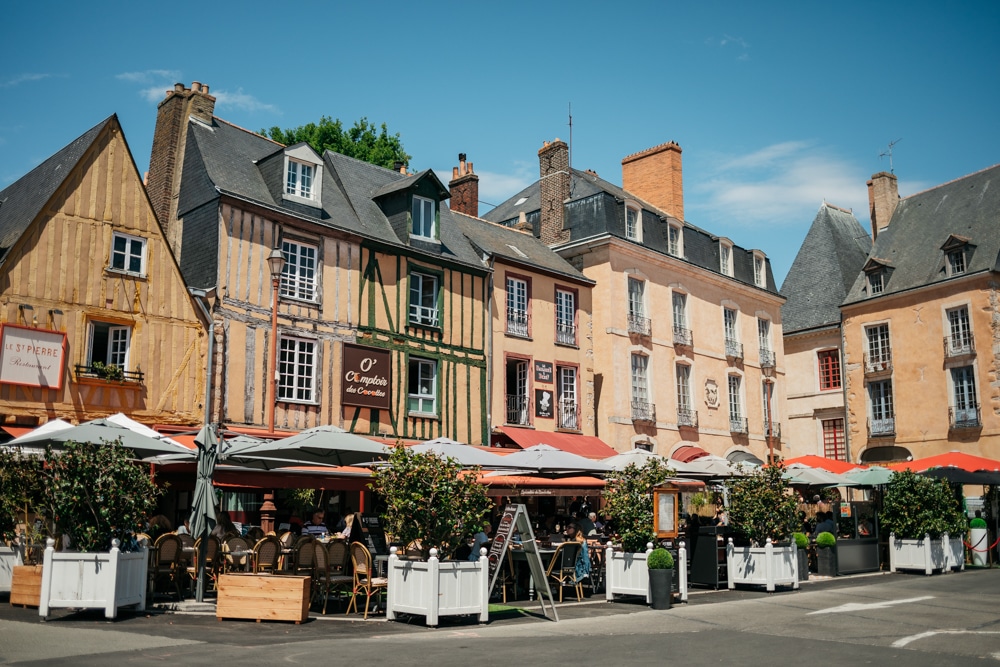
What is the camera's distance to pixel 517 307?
23.5 meters

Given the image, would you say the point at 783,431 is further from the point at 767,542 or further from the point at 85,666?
the point at 85,666

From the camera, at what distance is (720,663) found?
7789 millimetres

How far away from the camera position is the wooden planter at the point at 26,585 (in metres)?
10.5

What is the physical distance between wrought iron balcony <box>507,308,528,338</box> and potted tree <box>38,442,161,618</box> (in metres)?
13.6

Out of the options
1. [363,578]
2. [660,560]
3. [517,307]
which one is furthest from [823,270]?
[363,578]

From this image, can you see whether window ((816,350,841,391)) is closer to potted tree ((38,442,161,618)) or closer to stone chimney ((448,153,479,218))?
stone chimney ((448,153,479,218))

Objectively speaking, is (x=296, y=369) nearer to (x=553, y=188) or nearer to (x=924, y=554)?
(x=553, y=188)

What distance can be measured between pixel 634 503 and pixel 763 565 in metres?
3.13

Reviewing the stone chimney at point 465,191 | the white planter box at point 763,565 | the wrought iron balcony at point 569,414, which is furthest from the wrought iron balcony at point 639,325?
the white planter box at point 763,565

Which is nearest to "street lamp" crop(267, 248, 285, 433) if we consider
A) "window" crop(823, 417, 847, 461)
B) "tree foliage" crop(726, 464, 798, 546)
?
"tree foliage" crop(726, 464, 798, 546)

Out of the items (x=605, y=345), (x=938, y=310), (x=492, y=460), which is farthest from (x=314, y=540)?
(x=938, y=310)

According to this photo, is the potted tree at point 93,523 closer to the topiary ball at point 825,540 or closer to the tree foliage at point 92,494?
the tree foliage at point 92,494

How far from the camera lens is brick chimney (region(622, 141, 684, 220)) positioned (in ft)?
102

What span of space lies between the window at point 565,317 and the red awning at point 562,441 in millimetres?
2596
